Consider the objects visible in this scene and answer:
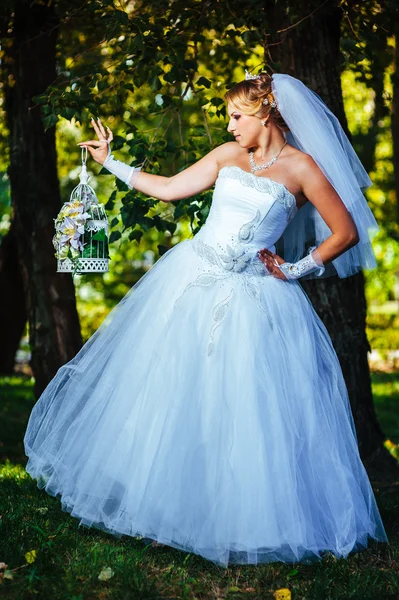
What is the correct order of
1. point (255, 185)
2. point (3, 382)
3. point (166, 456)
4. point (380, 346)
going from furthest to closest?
1. point (380, 346)
2. point (3, 382)
3. point (255, 185)
4. point (166, 456)

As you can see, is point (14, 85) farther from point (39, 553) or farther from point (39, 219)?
point (39, 553)

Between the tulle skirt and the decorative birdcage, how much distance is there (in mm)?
302

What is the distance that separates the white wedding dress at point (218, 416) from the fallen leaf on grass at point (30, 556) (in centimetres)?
33

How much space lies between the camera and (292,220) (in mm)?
4391

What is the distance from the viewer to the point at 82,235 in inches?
169

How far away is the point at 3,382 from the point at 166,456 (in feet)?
21.6

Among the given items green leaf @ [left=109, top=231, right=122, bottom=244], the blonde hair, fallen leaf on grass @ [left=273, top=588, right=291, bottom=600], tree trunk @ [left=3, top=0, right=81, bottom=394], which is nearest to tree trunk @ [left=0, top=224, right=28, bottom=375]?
tree trunk @ [left=3, top=0, right=81, bottom=394]

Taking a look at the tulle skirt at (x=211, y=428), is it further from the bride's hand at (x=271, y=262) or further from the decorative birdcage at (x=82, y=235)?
the decorative birdcage at (x=82, y=235)

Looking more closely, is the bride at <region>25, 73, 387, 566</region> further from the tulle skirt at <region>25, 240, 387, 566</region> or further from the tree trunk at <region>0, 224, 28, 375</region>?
the tree trunk at <region>0, 224, 28, 375</region>

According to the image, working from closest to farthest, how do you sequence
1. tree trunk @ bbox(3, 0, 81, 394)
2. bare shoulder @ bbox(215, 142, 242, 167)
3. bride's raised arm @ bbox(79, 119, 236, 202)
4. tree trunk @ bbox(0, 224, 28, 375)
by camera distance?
bare shoulder @ bbox(215, 142, 242, 167) < bride's raised arm @ bbox(79, 119, 236, 202) < tree trunk @ bbox(3, 0, 81, 394) < tree trunk @ bbox(0, 224, 28, 375)

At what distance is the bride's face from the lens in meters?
4.09

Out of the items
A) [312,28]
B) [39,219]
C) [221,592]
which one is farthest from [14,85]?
[221,592]

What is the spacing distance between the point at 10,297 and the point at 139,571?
674 cm

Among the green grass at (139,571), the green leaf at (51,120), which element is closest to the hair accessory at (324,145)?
the green leaf at (51,120)
